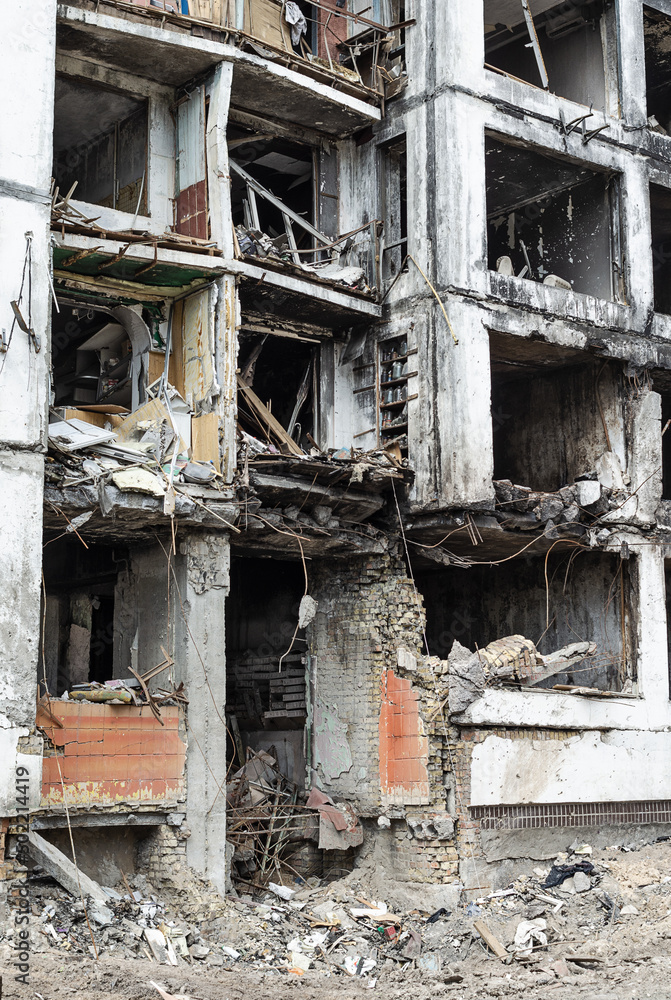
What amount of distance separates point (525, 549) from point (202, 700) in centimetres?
552

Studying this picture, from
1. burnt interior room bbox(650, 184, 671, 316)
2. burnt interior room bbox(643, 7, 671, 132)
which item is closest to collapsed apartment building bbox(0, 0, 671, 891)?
burnt interior room bbox(643, 7, 671, 132)

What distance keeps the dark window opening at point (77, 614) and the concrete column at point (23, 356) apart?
15.1 ft

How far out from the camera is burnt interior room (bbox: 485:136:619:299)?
681 inches

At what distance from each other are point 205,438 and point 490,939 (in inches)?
261

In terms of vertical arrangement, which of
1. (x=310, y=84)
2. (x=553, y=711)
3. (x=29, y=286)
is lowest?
(x=553, y=711)

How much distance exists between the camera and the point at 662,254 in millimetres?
21094

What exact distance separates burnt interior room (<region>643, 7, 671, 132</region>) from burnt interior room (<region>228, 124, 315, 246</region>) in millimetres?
6262

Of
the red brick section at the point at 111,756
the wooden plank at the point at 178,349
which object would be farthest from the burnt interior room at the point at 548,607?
the wooden plank at the point at 178,349

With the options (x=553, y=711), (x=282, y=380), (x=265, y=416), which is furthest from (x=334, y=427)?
(x=553, y=711)

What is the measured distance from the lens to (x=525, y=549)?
1652 cm

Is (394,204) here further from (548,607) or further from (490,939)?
(490,939)

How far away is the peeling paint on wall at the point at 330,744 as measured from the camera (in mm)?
15664

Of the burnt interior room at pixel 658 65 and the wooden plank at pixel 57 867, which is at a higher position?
the burnt interior room at pixel 658 65

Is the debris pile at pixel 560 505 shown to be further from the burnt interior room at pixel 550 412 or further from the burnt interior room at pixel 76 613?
the burnt interior room at pixel 76 613
